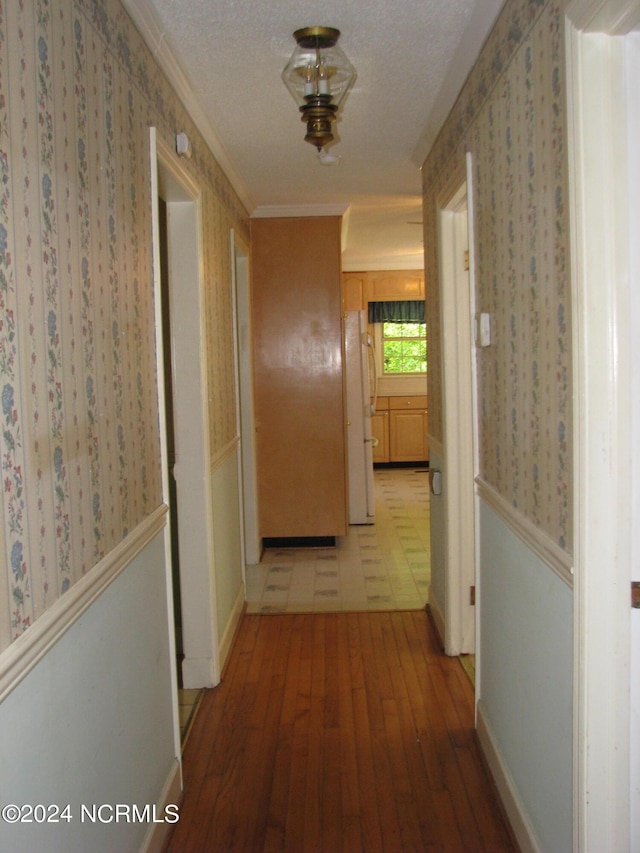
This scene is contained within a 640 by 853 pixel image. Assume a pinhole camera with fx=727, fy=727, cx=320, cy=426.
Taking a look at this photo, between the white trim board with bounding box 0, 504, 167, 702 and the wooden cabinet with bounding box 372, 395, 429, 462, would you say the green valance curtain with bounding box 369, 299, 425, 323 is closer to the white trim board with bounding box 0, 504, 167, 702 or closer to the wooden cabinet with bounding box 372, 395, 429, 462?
the wooden cabinet with bounding box 372, 395, 429, 462

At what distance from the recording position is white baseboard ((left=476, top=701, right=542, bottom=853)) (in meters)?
1.91

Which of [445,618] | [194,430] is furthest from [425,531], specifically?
[194,430]

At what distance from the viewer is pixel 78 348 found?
1478mm

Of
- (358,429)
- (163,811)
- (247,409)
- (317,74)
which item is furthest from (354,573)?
(317,74)

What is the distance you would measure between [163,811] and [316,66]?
7.55 ft

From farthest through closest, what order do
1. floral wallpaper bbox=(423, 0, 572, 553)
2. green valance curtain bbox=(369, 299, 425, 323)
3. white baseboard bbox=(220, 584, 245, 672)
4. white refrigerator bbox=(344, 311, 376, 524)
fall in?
green valance curtain bbox=(369, 299, 425, 323) < white refrigerator bbox=(344, 311, 376, 524) < white baseboard bbox=(220, 584, 245, 672) < floral wallpaper bbox=(423, 0, 572, 553)

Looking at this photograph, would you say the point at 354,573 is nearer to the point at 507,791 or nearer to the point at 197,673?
the point at 197,673

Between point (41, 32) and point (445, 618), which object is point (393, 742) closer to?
point (445, 618)

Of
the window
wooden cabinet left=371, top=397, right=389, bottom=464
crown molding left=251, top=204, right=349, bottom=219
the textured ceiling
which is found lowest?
wooden cabinet left=371, top=397, right=389, bottom=464

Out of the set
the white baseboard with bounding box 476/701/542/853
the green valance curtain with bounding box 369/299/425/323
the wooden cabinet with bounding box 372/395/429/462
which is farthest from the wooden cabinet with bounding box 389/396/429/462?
the white baseboard with bounding box 476/701/542/853

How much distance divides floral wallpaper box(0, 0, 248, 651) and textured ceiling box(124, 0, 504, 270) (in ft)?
0.74

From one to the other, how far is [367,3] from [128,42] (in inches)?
27.1

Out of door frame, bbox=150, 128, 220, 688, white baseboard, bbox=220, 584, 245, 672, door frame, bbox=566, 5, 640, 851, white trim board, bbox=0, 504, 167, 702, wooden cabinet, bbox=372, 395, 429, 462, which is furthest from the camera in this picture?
wooden cabinet, bbox=372, 395, 429, 462

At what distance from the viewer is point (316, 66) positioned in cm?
229
